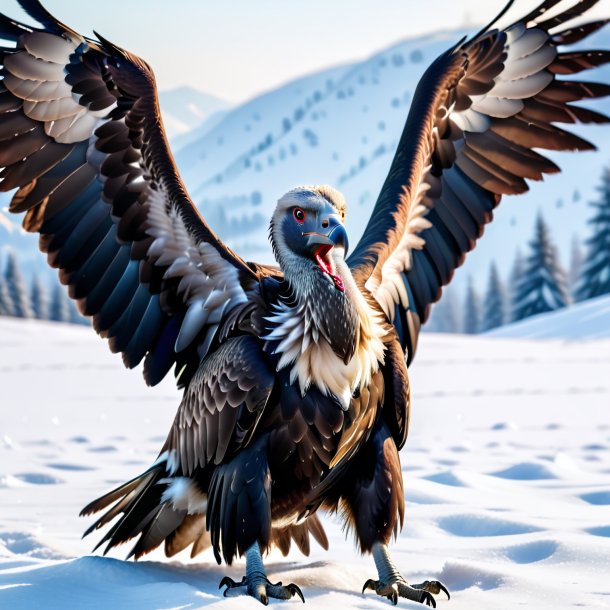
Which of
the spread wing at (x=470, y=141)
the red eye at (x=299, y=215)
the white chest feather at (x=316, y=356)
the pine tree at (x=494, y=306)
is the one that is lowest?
the pine tree at (x=494, y=306)

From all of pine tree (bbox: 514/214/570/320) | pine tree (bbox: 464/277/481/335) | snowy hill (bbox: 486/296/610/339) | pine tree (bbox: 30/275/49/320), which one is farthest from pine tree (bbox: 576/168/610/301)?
pine tree (bbox: 30/275/49/320)

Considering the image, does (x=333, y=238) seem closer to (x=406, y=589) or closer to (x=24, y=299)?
(x=406, y=589)

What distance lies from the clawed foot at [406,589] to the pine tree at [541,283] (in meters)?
31.2

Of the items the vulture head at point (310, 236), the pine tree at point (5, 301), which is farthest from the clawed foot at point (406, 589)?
the pine tree at point (5, 301)

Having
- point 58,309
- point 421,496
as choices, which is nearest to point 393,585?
point 421,496

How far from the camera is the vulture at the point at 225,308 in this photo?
3.78 m

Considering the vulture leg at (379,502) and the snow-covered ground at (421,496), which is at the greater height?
the vulture leg at (379,502)

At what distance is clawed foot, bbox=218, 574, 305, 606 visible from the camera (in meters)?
3.64

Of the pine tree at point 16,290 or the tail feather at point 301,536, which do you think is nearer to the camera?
the tail feather at point 301,536

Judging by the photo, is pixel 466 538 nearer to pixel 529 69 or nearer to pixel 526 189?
pixel 526 189

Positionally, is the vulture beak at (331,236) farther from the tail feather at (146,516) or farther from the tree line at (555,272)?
the tree line at (555,272)

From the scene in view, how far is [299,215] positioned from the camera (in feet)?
12.6

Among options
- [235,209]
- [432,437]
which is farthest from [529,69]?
[235,209]

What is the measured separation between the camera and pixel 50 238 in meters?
4.41
